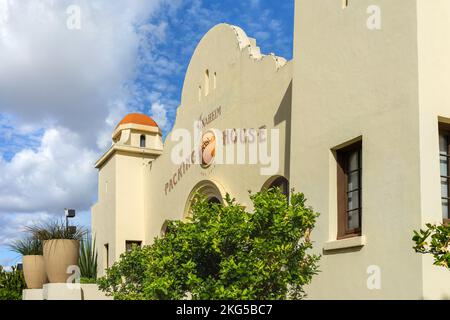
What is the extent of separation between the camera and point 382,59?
9281mm

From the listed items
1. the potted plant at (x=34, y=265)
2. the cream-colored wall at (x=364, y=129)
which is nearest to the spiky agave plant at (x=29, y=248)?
the potted plant at (x=34, y=265)

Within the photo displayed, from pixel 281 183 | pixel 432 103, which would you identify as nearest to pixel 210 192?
pixel 281 183

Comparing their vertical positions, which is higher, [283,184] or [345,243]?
[283,184]

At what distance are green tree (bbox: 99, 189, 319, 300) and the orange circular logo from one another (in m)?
9.06

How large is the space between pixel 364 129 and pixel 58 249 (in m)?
12.3

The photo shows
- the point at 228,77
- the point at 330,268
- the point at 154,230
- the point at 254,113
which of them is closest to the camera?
the point at 330,268

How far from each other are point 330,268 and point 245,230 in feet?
6.70

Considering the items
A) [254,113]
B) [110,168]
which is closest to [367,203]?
[254,113]

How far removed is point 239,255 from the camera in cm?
859

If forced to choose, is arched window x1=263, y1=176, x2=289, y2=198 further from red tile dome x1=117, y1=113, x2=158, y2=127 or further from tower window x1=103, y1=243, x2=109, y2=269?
red tile dome x1=117, y1=113, x2=158, y2=127

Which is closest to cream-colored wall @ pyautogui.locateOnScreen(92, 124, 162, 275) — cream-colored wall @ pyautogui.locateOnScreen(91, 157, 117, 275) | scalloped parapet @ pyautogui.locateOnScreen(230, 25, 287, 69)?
cream-colored wall @ pyautogui.locateOnScreen(91, 157, 117, 275)

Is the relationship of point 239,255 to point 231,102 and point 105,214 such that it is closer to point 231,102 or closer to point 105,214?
point 231,102

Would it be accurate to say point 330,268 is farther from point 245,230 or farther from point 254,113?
point 254,113

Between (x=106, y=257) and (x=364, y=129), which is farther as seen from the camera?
(x=106, y=257)
